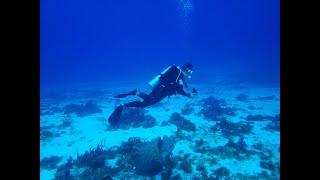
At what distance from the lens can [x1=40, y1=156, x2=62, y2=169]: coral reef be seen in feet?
32.5

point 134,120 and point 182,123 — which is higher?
point 134,120

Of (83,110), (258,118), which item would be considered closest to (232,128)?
(258,118)

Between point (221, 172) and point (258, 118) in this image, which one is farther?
point (258, 118)

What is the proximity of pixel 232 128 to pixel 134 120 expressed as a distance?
5.61 metres

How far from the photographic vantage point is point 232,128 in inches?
532

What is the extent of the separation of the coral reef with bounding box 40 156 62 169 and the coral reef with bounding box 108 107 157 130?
13.5ft

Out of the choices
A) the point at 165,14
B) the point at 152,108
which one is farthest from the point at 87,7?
the point at 152,108

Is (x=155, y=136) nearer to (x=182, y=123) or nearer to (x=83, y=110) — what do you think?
(x=182, y=123)

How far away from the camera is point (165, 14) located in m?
151

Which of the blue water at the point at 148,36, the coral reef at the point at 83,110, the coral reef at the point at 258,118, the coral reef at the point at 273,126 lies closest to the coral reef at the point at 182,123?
the coral reef at the point at 273,126

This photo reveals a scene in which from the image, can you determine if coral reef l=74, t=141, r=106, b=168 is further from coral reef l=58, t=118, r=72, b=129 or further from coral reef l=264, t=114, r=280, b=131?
coral reef l=264, t=114, r=280, b=131

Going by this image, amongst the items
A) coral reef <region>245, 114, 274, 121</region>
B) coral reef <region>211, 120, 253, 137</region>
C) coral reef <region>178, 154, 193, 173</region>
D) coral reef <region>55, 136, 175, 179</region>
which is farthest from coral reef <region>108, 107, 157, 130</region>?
coral reef <region>245, 114, 274, 121</region>

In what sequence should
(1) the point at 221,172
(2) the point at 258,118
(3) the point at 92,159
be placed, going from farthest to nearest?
(2) the point at 258,118, (3) the point at 92,159, (1) the point at 221,172
